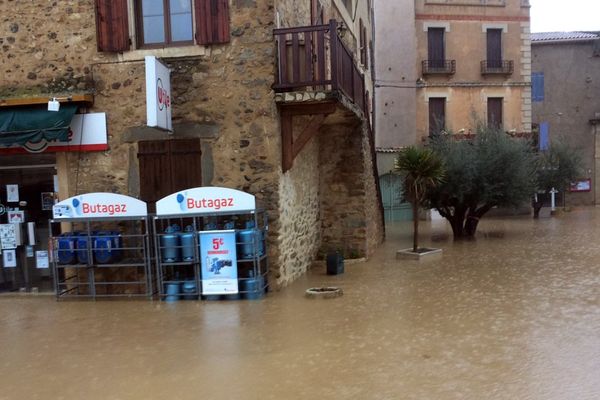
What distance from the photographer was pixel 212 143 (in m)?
8.63

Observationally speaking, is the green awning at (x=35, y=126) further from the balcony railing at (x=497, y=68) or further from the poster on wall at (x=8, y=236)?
the balcony railing at (x=497, y=68)

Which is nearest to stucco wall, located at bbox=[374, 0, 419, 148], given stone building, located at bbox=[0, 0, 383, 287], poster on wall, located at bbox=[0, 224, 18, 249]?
stone building, located at bbox=[0, 0, 383, 287]

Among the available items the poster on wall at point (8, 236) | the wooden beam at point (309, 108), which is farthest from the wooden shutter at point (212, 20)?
the poster on wall at point (8, 236)

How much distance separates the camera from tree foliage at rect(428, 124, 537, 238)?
619 inches

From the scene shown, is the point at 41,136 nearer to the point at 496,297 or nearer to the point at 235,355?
the point at 235,355

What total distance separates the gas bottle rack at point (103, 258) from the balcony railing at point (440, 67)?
19777 mm

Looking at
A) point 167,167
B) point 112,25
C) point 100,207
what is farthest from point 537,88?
point 100,207

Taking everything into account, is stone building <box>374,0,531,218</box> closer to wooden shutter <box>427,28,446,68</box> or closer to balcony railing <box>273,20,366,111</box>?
wooden shutter <box>427,28,446,68</box>

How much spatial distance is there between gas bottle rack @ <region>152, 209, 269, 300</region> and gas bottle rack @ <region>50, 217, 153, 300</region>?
244 mm

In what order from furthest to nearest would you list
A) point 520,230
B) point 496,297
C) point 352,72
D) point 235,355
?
point 520,230 → point 352,72 → point 496,297 → point 235,355

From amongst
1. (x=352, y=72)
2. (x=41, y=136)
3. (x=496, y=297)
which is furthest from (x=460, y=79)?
(x=41, y=136)

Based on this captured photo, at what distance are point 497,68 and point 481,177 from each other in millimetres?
11898

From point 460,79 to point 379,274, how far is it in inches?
708

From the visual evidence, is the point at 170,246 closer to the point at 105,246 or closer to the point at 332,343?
the point at 105,246
